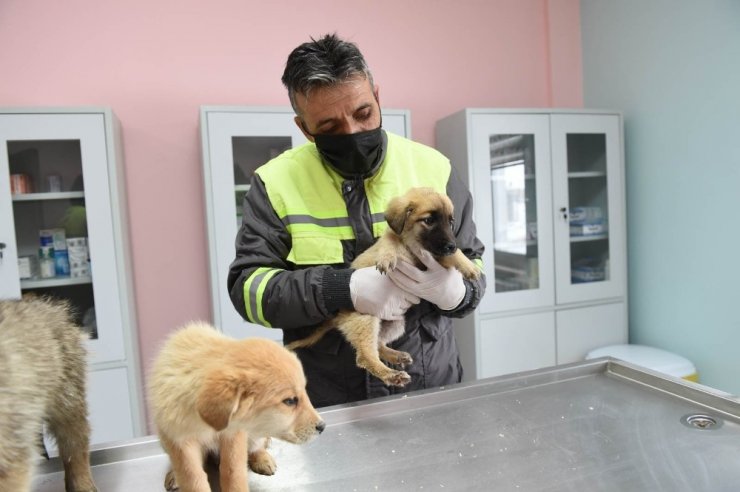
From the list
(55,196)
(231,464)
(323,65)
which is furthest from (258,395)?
(55,196)

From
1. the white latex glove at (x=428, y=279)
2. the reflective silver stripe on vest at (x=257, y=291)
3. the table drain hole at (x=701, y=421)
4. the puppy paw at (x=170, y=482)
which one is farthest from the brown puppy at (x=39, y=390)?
the table drain hole at (x=701, y=421)

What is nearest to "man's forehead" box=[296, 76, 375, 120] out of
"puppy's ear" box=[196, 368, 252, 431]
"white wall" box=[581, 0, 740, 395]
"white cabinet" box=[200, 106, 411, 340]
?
"puppy's ear" box=[196, 368, 252, 431]

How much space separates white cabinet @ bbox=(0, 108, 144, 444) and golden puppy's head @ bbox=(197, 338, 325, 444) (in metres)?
2.29

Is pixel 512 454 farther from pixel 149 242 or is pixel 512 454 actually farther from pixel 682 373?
pixel 149 242

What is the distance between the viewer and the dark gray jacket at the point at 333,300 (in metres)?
1.33

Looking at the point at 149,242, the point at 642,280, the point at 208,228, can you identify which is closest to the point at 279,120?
the point at 208,228

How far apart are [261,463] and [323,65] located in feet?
3.35

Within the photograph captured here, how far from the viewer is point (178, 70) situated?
3.24 meters

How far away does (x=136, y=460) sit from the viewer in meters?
1.14

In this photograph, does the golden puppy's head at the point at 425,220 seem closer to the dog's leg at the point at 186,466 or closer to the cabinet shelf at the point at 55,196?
the dog's leg at the point at 186,466

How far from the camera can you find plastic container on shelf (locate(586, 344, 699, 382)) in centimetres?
313

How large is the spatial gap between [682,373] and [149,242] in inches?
144

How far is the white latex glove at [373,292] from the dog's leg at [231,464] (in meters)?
0.52

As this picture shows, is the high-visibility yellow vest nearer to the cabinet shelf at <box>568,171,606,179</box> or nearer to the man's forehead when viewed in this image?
the man's forehead
